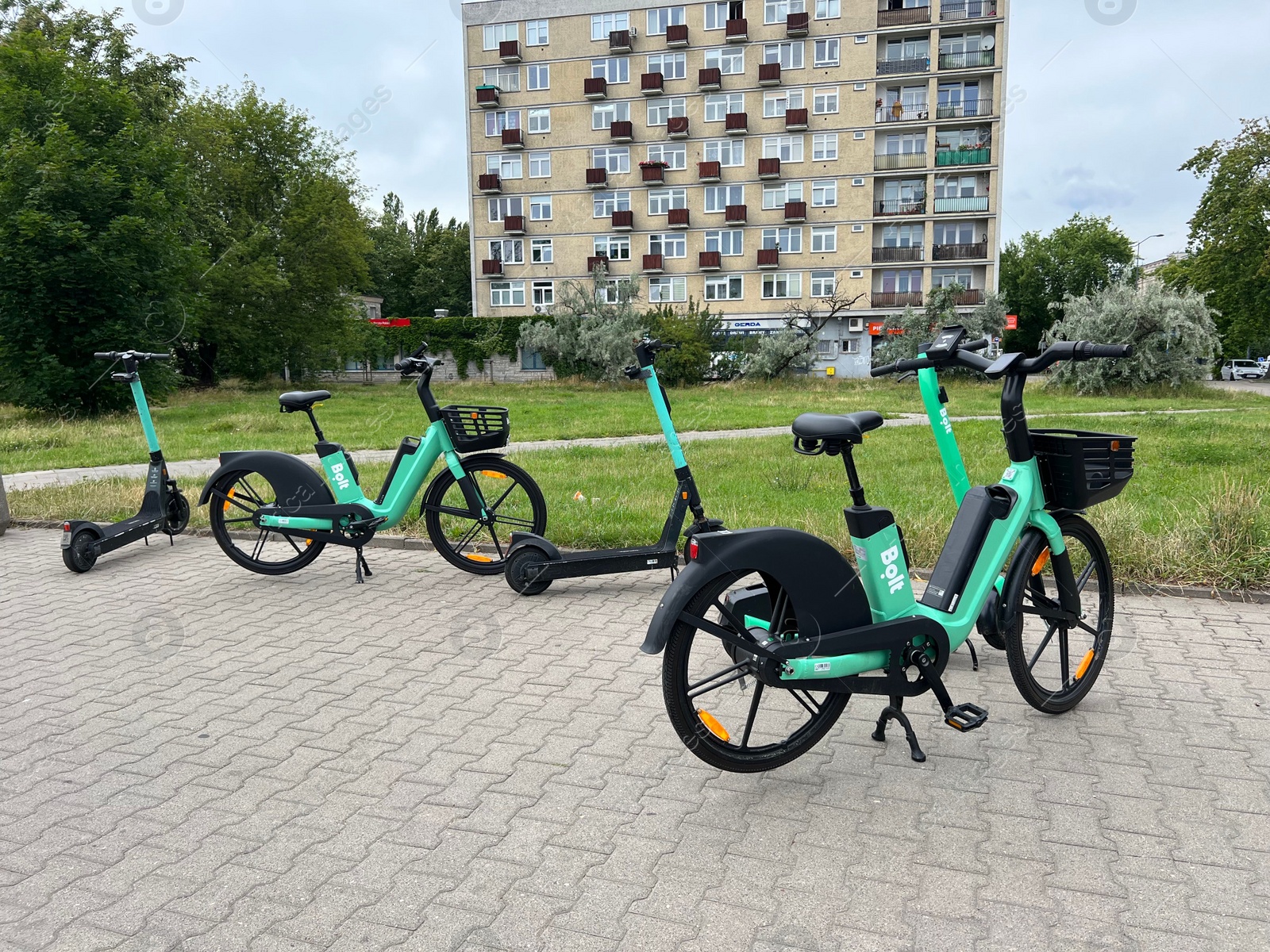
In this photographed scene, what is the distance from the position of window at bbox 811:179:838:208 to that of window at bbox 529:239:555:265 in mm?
14547

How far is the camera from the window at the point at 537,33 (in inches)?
1960

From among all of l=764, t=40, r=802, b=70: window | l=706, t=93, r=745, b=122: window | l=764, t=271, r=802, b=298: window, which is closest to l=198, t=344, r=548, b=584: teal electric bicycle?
l=764, t=271, r=802, b=298: window

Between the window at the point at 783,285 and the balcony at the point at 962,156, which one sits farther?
the window at the point at 783,285

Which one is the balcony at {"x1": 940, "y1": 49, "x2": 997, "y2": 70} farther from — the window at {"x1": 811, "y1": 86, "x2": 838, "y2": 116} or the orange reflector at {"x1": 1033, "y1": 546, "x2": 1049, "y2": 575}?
the orange reflector at {"x1": 1033, "y1": 546, "x2": 1049, "y2": 575}

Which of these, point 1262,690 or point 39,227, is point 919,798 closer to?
point 1262,690

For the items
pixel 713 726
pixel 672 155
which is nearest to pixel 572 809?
pixel 713 726

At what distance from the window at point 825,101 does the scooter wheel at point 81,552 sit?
46978 mm

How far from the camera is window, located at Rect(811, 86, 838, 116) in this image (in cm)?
4697

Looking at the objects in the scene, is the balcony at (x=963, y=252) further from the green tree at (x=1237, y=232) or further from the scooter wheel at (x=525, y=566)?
the scooter wheel at (x=525, y=566)

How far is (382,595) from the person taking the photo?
5.84 metres

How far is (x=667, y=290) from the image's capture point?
49812mm

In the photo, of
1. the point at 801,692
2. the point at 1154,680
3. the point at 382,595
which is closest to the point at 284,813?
the point at 801,692

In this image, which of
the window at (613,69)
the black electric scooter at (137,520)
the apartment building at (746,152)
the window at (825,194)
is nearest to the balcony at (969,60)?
the apartment building at (746,152)

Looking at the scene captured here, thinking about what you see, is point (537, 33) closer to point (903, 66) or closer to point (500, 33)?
point (500, 33)
